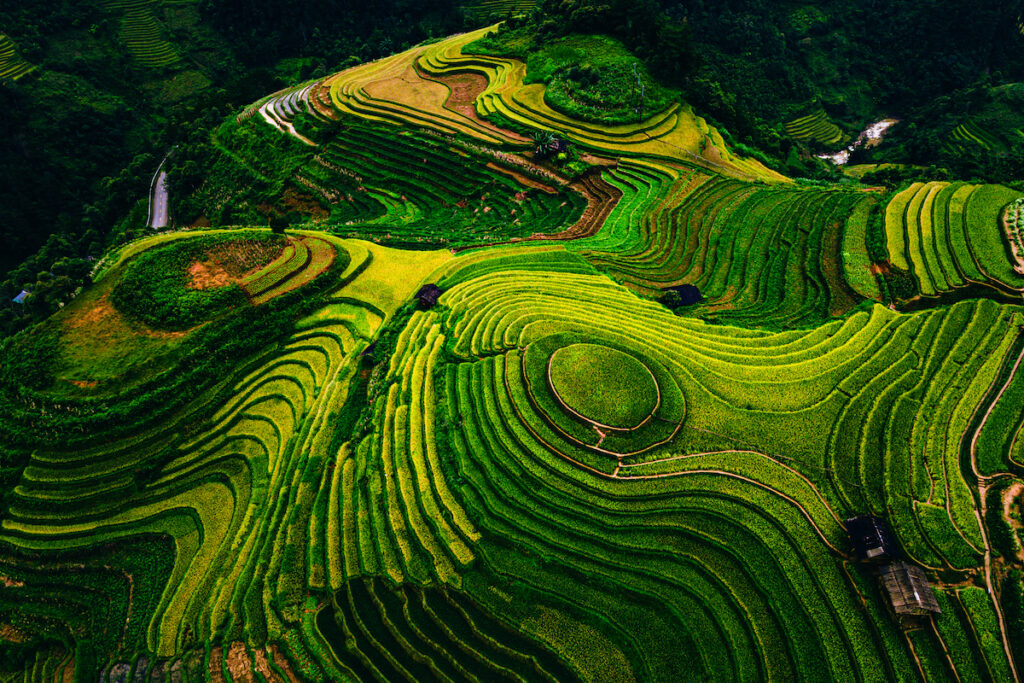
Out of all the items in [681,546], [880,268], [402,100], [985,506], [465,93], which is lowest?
[985,506]

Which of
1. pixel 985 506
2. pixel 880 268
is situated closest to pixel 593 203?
pixel 880 268

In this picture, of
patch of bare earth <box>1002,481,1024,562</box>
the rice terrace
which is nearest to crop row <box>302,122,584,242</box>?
the rice terrace

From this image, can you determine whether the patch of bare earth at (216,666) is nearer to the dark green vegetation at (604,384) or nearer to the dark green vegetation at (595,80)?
the dark green vegetation at (604,384)

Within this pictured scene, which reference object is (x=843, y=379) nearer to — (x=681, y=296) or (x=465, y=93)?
(x=681, y=296)

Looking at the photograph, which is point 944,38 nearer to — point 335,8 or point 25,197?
point 335,8

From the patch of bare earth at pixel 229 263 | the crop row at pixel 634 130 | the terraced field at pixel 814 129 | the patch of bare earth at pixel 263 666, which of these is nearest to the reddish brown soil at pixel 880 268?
the crop row at pixel 634 130
